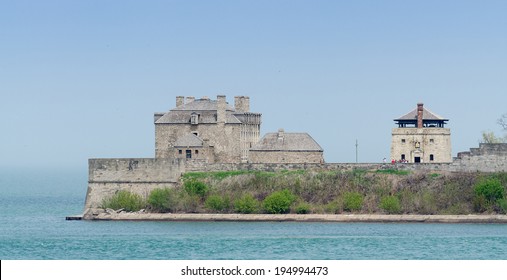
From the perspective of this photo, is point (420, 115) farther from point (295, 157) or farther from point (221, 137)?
point (221, 137)

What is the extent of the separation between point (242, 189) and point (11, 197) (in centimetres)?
3213

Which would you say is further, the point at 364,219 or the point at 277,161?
the point at 277,161

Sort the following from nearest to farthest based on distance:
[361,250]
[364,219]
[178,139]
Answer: [361,250] → [364,219] → [178,139]

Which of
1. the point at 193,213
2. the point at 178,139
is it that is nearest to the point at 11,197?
the point at 178,139

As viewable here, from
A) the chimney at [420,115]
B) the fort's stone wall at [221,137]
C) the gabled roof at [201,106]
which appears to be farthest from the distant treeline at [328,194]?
the gabled roof at [201,106]

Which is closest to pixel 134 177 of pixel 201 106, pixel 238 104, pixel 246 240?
pixel 201 106

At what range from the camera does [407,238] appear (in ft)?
209

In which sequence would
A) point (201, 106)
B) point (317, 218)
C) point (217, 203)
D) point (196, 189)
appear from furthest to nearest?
point (201, 106) < point (196, 189) < point (217, 203) < point (317, 218)

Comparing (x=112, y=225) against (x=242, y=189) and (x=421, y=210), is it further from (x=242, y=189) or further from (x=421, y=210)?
(x=421, y=210)

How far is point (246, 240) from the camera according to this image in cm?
6325

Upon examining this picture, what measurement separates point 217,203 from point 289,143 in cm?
793

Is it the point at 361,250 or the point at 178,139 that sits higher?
the point at 178,139

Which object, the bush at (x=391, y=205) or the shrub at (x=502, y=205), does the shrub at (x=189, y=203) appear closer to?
the bush at (x=391, y=205)

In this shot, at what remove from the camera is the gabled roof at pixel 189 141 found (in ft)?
266
